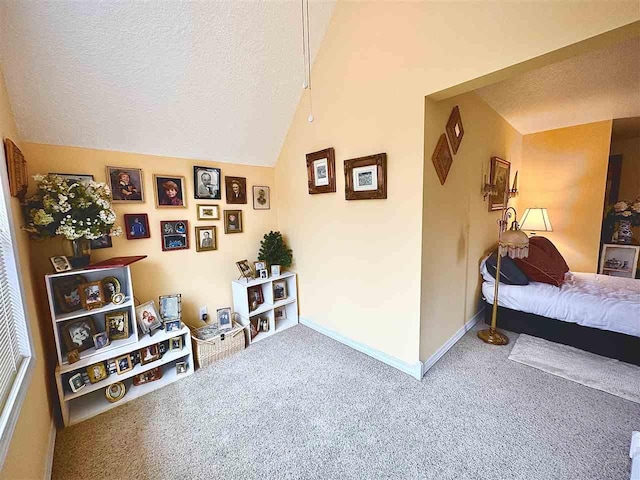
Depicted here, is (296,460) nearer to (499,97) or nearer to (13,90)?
(13,90)

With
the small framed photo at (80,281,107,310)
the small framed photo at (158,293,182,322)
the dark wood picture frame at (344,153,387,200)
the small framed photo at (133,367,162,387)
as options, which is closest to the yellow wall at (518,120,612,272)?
the dark wood picture frame at (344,153,387,200)

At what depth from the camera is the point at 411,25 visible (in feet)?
5.77

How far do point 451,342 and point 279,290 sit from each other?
1898mm

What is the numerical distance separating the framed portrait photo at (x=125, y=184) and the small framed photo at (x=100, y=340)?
1.04 meters

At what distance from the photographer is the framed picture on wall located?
2.90m

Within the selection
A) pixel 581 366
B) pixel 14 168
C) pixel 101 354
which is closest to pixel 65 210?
pixel 14 168

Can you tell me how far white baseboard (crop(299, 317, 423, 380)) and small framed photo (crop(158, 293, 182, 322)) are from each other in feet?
4.59

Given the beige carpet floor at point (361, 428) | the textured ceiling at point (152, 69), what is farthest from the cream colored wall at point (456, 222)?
the textured ceiling at point (152, 69)

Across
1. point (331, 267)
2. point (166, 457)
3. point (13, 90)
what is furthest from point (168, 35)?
point (166, 457)

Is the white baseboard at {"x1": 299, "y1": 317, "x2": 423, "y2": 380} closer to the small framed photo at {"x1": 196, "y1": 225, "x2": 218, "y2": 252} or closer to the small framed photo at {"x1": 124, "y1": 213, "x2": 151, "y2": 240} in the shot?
the small framed photo at {"x1": 196, "y1": 225, "x2": 218, "y2": 252}

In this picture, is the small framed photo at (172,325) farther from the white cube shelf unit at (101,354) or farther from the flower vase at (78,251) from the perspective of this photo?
the flower vase at (78,251)

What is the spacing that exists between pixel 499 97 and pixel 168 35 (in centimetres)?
293

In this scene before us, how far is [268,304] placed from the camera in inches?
113

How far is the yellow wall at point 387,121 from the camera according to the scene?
1396 millimetres
